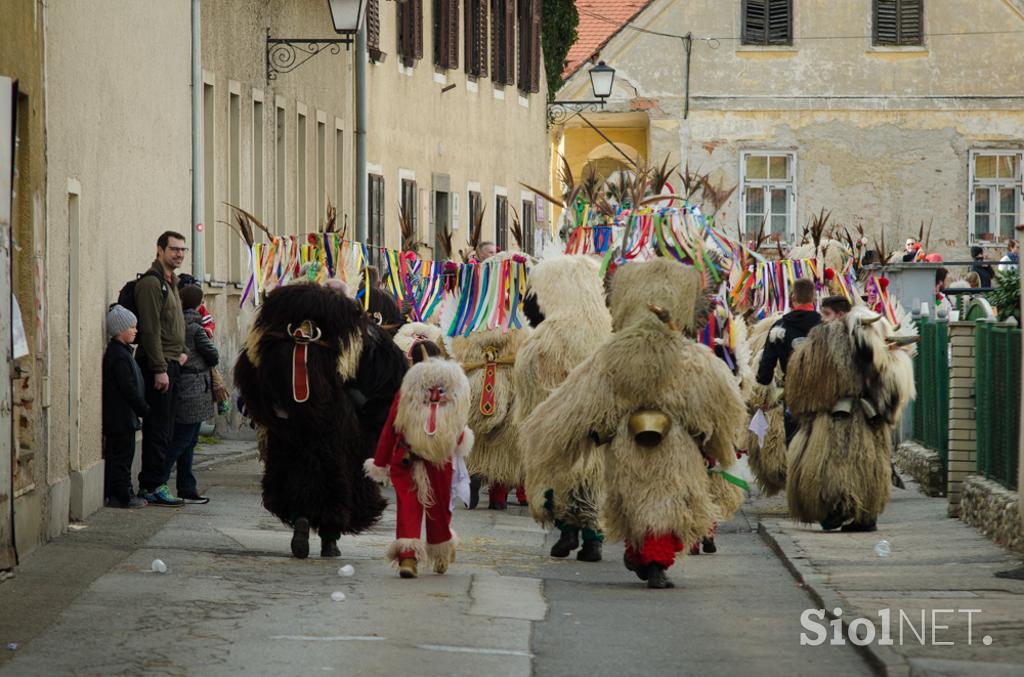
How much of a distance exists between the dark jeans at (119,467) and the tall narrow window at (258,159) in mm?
10194

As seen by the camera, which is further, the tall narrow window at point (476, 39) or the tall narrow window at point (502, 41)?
the tall narrow window at point (502, 41)

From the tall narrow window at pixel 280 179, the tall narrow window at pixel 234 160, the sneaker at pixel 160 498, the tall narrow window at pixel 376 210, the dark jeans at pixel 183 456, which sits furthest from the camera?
the tall narrow window at pixel 376 210

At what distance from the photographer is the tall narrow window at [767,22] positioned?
45750 mm

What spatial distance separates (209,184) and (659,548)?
39.4 ft

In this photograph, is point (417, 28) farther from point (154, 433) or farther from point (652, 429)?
point (652, 429)

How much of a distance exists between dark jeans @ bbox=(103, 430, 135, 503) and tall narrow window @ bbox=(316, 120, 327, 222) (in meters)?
14.3

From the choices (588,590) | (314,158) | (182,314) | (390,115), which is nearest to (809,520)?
(588,590)

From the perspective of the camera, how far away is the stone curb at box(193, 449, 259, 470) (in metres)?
20.1

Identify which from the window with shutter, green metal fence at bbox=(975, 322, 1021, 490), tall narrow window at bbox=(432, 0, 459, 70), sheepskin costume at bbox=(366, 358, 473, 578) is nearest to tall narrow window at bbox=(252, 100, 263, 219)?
the window with shutter

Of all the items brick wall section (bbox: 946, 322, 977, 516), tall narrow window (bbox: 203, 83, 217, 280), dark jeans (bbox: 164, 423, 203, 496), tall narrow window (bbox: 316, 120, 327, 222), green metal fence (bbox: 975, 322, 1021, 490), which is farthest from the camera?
tall narrow window (bbox: 316, 120, 327, 222)

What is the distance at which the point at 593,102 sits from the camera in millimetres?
40719

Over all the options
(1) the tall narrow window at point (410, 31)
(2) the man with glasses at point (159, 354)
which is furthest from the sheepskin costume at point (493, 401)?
(1) the tall narrow window at point (410, 31)

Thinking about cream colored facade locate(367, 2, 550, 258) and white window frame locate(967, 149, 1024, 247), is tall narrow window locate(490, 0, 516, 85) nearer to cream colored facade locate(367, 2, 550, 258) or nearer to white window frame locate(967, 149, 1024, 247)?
cream colored facade locate(367, 2, 550, 258)

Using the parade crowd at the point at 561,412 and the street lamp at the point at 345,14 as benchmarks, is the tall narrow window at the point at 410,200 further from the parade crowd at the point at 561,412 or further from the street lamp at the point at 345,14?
the parade crowd at the point at 561,412
